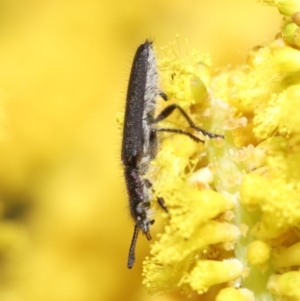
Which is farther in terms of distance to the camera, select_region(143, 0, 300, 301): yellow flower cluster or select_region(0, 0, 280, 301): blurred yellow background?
select_region(0, 0, 280, 301): blurred yellow background

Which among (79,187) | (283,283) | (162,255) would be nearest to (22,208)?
(79,187)

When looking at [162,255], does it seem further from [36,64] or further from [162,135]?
[36,64]

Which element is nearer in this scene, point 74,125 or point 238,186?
point 238,186

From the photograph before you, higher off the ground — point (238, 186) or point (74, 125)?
point (238, 186)

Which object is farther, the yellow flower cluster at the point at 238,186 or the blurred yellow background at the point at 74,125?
the blurred yellow background at the point at 74,125
